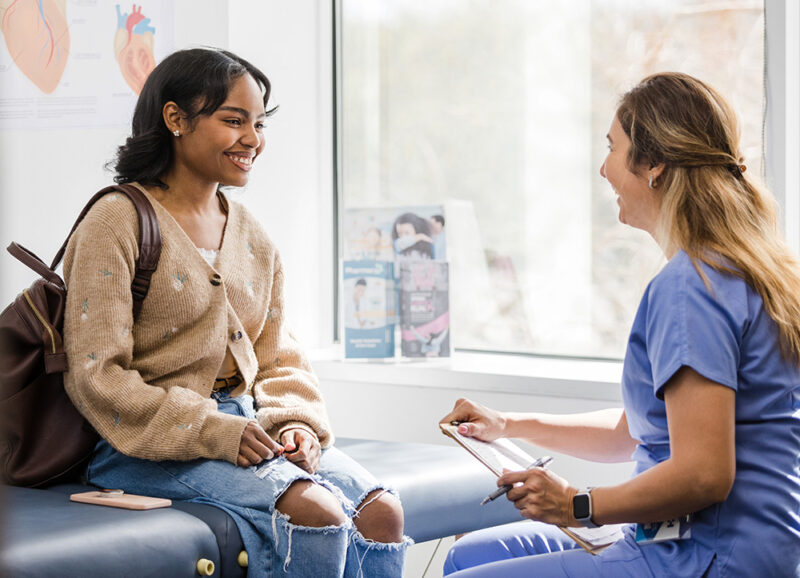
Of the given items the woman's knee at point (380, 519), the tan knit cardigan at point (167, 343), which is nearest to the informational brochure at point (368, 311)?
the tan knit cardigan at point (167, 343)

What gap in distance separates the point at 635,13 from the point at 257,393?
5.77 ft

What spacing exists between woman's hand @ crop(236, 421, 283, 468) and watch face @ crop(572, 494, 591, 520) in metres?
0.72

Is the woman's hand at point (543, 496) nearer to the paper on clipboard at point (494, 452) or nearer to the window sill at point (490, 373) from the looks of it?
the paper on clipboard at point (494, 452)

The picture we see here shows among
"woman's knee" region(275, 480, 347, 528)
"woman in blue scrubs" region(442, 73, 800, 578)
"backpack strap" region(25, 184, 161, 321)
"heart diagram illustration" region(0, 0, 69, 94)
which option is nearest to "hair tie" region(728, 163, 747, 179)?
"woman in blue scrubs" region(442, 73, 800, 578)

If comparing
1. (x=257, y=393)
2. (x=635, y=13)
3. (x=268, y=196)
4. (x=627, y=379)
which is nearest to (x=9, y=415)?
(x=257, y=393)

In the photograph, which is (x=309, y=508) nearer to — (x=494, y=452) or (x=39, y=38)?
(x=494, y=452)

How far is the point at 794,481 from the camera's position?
135cm

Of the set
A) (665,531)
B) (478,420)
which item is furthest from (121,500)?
(665,531)

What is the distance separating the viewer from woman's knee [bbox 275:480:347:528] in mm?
1754

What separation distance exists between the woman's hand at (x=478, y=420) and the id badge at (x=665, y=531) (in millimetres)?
452

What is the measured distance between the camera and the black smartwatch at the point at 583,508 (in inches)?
53.2

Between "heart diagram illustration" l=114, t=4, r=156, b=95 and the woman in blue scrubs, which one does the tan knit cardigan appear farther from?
"heart diagram illustration" l=114, t=4, r=156, b=95

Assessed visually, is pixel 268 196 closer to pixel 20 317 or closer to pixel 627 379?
pixel 20 317

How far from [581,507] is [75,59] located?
2.07 meters
